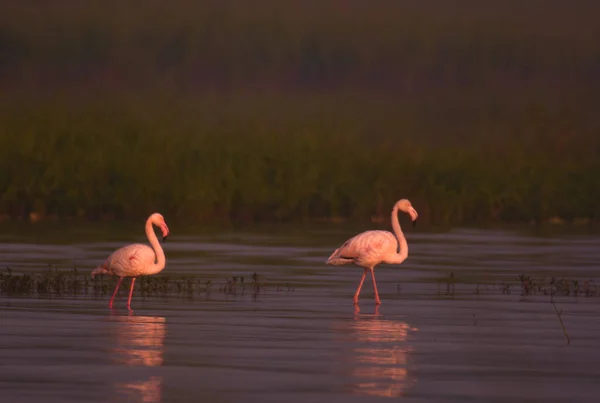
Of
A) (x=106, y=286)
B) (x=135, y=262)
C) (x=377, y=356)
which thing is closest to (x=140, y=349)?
(x=377, y=356)

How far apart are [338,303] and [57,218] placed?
3578 cm

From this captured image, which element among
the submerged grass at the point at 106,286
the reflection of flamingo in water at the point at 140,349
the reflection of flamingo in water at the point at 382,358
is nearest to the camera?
the reflection of flamingo in water at the point at 140,349

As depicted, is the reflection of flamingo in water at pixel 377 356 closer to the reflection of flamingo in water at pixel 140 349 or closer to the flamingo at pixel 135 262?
the reflection of flamingo in water at pixel 140 349

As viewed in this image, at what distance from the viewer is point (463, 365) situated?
44.2ft

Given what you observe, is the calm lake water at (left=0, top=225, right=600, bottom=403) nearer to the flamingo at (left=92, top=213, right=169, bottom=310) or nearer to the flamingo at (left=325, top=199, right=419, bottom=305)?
the flamingo at (left=92, top=213, right=169, bottom=310)

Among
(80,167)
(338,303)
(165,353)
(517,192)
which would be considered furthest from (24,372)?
(517,192)

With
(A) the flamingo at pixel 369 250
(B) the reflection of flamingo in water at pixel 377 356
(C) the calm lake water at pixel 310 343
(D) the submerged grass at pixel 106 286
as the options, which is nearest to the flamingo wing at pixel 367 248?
(A) the flamingo at pixel 369 250

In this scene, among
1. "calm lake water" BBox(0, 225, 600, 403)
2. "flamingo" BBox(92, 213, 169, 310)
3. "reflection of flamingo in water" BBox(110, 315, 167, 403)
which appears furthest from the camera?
"flamingo" BBox(92, 213, 169, 310)

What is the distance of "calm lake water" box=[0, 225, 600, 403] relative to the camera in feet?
38.7

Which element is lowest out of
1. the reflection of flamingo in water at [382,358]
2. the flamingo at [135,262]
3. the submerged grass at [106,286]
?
the reflection of flamingo in water at [382,358]

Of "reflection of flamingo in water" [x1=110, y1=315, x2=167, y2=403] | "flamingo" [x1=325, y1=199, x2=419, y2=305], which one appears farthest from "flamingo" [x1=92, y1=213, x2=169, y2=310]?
"flamingo" [x1=325, y1=199, x2=419, y2=305]

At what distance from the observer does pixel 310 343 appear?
49.2ft

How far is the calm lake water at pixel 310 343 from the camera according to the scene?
11805 mm

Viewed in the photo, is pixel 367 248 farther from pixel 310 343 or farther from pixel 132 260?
pixel 310 343
